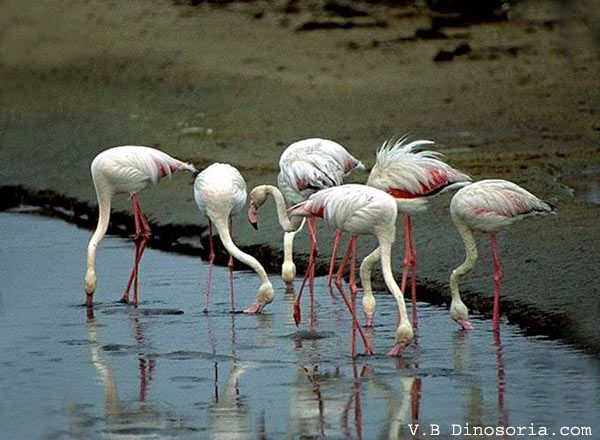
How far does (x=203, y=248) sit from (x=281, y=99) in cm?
643

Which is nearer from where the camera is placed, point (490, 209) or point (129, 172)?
point (490, 209)

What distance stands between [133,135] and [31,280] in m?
5.92

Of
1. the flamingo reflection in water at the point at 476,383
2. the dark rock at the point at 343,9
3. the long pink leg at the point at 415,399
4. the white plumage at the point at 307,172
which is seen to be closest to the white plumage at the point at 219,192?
the white plumage at the point at 307,172

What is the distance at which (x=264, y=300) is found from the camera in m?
9.62

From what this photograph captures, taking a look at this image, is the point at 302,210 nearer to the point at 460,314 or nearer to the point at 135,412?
the point at 460,314

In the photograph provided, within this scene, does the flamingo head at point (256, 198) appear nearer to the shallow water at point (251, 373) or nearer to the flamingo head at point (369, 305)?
the shallow water at point (251, 373)

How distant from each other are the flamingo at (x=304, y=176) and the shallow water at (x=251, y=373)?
44 centimetres

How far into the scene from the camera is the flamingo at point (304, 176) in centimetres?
978

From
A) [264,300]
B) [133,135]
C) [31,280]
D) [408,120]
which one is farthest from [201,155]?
[264,300]

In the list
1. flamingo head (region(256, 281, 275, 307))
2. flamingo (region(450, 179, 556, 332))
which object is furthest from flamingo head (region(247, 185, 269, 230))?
flamingo (region(450, 179, 556, 332))

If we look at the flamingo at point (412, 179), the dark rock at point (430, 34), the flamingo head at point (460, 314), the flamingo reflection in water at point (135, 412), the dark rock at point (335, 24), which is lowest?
the flamingo reflection in water at point (135, 412)

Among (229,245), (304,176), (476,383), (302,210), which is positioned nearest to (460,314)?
(302,210)

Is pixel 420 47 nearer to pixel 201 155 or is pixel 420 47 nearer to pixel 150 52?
pixel 150 52

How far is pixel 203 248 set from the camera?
12.0m
